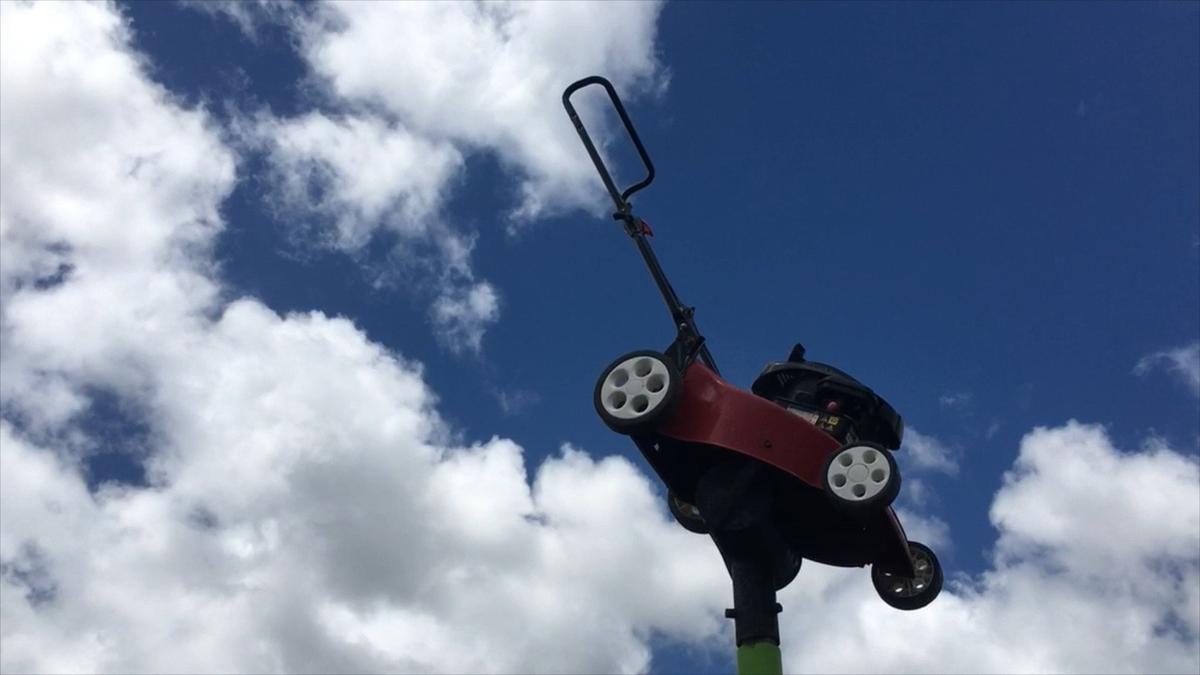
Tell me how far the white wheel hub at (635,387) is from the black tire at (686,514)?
259 cm

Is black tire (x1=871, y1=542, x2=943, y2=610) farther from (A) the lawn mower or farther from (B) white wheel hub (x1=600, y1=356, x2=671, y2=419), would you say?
(B) white wheel hub (x1=600, y1=356, x2=671, y2=419)

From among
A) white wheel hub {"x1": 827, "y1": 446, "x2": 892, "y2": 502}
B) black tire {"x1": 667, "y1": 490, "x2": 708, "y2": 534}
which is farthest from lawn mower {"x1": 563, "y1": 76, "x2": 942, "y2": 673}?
black tire {"x1": 667, "y1": 490, "x2": 708, "y2": 534}

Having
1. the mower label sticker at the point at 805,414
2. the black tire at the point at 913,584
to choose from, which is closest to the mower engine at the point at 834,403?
the mower label sticker at the point at 805,414

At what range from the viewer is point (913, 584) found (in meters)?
16.8

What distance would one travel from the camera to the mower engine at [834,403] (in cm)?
1592

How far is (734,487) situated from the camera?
49.8 ft

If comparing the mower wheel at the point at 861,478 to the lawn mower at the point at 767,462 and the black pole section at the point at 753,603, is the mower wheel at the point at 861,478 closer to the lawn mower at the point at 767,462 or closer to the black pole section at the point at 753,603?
the lawn mower at the point at 767,462

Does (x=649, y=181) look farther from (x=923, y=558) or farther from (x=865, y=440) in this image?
(x=923, y=558)

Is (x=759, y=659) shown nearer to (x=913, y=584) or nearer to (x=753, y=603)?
(x=753, y=603)

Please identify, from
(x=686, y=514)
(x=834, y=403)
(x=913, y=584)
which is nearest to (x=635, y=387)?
(x=834, y=403)

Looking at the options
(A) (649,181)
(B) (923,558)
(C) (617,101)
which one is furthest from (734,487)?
(C) (617,101)

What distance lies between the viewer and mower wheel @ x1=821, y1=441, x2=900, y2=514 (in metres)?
14.4

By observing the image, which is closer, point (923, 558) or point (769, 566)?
point (769, 566)

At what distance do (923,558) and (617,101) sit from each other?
7165 millimetres
